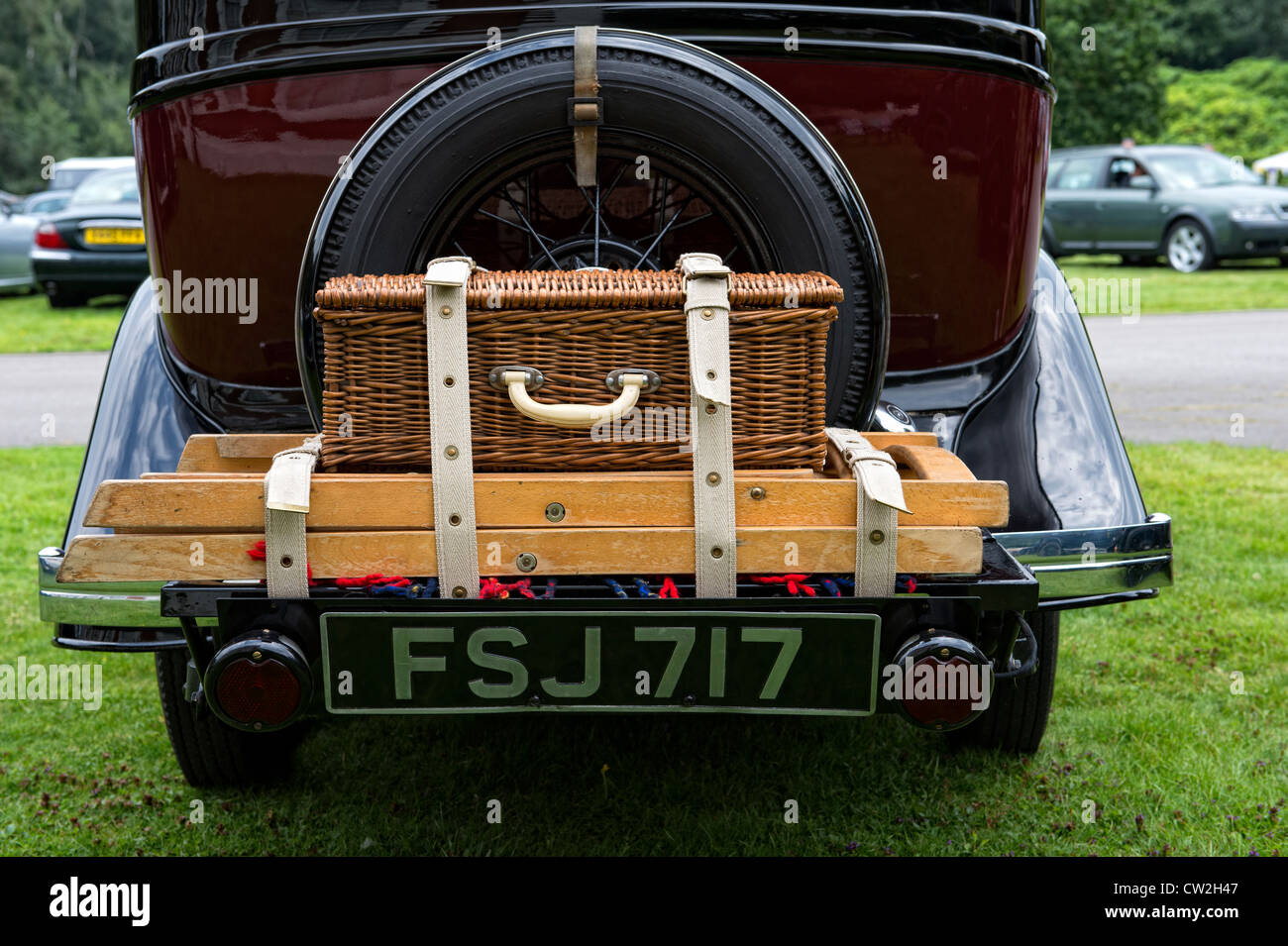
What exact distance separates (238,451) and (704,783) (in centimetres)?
129

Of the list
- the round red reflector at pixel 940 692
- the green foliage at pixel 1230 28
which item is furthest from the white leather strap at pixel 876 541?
the green foliage at pixel 1230 28

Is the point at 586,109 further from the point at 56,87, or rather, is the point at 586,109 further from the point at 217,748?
the point at 56,87

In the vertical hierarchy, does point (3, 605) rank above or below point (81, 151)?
below

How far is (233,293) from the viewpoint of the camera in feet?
8.68

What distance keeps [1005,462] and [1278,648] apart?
165cm

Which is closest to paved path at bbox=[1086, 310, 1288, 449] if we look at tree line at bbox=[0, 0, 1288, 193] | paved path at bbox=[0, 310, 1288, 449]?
paved path at bbox=[0, 310, 1288, 449]

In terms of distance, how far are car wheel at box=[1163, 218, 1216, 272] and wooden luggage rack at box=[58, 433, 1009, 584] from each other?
14840 millimetres

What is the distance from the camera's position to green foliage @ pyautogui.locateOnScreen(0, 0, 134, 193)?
40.7 m

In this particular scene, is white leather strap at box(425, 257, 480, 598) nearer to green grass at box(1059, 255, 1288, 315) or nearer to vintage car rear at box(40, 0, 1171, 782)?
vintage car rear at box(40, 0, 1171, 782)

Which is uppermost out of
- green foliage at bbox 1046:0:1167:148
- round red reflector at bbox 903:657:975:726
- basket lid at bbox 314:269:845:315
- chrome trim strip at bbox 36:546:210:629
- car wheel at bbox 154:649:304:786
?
green foliage at bbox 1046:0:1167:148
